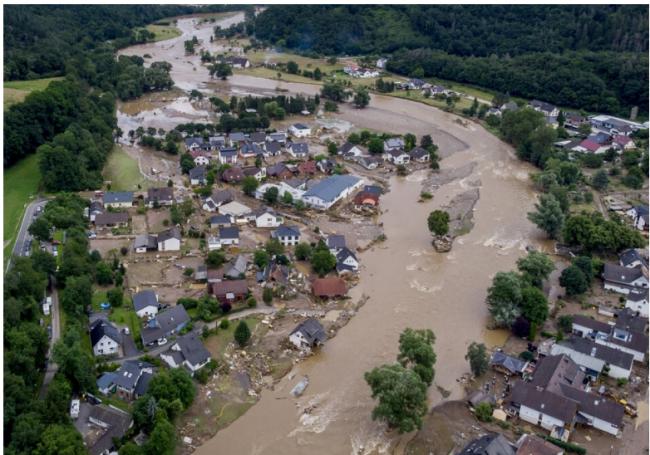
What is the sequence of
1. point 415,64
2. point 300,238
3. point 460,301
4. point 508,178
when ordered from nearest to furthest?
point 460,301
point 300,238
point 508,178
point 415,64

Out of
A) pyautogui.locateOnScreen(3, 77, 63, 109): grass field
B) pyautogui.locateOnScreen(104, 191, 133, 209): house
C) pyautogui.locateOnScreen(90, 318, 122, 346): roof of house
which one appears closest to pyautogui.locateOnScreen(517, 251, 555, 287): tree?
pyautogui.locateOnScreen(90, 318, 122, 346): roof of house

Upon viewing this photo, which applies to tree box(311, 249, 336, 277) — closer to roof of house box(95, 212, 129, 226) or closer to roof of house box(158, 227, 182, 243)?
roof of house box(158, 227, 182, 243)

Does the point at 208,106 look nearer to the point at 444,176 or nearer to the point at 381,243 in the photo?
the point at 444,176

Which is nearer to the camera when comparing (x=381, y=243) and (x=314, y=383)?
(x=314, y=383)

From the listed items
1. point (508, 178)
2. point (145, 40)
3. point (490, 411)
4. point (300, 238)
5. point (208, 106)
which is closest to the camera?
point (490, 411)

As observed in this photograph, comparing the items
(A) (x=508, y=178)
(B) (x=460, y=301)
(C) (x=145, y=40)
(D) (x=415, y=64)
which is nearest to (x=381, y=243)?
(B) (x=460, y=301)

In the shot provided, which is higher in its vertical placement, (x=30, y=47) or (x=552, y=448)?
(x=30, y=47)

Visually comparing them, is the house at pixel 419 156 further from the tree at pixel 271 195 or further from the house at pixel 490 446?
the house at pixel 490 446
